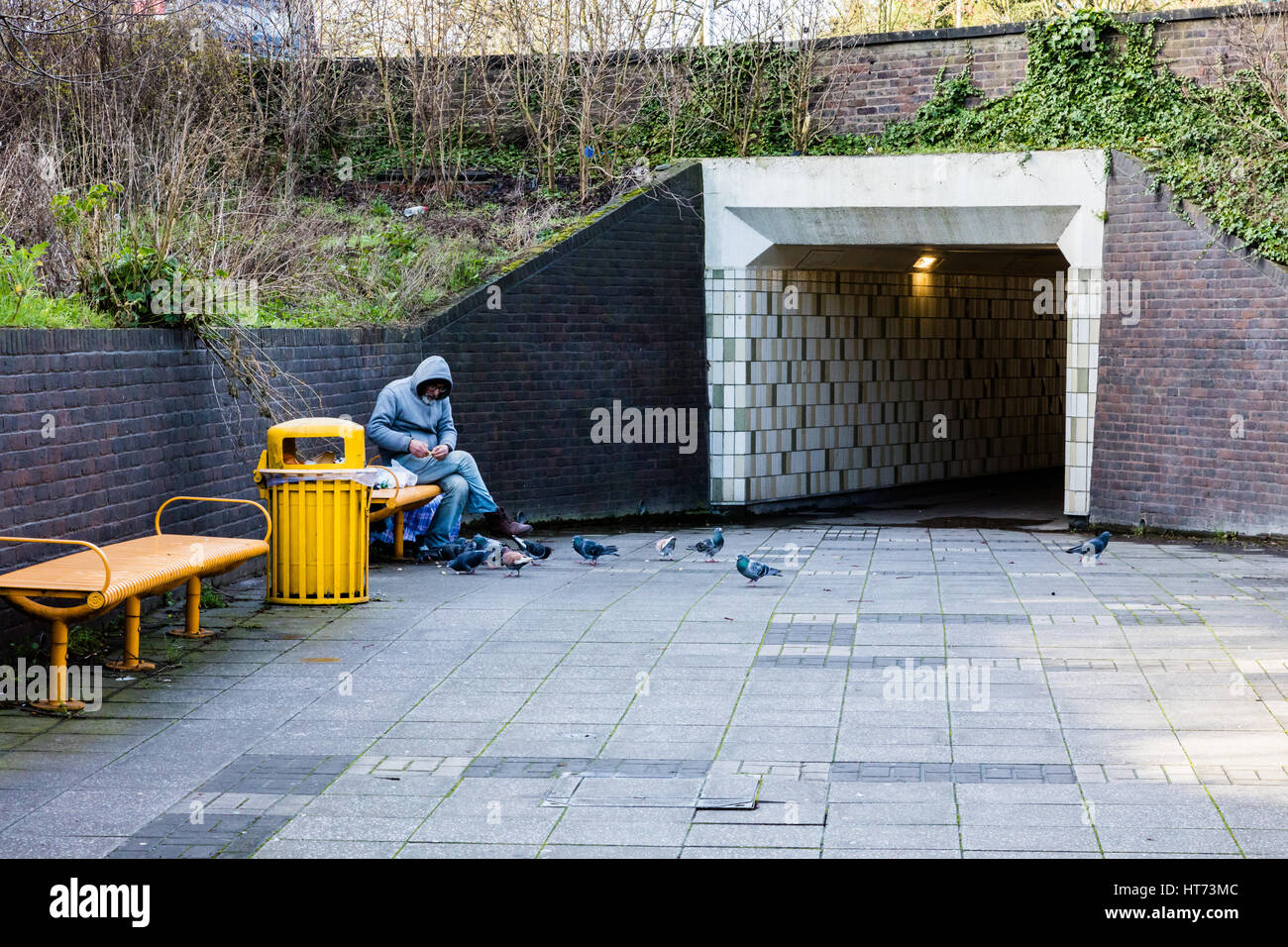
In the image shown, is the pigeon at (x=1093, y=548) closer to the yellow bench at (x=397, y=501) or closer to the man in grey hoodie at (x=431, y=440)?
the man in grey hoodie at (x=431, y=440)

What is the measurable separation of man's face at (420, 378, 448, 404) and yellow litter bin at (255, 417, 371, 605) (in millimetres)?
2751

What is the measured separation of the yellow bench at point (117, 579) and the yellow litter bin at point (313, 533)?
2.24ft

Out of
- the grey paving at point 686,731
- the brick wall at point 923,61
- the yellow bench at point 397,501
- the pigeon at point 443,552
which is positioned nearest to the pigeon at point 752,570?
the grey paving at point 686,731

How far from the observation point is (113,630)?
→ 834 centimetres

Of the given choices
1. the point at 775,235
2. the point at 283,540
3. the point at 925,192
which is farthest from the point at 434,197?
the point at 283,540

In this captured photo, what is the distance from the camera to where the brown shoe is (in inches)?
521

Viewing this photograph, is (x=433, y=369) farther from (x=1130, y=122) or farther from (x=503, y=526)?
(x=1130, y=122)

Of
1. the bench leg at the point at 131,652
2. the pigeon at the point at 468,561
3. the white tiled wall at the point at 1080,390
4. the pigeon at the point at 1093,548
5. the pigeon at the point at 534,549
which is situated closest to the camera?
the bench leg at the point at 131,652

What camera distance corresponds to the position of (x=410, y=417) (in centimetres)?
1216

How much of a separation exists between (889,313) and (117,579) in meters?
13.9

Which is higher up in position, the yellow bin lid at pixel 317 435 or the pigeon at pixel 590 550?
the yellow bin lid at pixel 317 435

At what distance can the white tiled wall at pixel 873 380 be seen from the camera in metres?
16.8

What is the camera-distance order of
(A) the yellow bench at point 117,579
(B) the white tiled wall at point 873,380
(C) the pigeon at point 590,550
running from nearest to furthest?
(A) the yellow bench at point 117,579
(C) the pigeon at point 590,550
(B) the white tiled wall at point 873,380

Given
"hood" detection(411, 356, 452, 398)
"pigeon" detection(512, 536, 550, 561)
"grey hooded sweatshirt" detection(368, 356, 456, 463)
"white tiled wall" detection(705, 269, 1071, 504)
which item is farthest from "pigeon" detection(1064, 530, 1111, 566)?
"hood" detection(411, 356, 452, 398)
